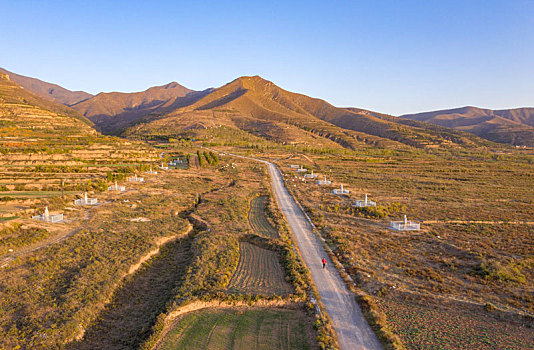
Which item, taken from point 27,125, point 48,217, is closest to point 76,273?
point 48,217

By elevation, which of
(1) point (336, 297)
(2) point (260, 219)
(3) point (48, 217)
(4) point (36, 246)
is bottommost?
(4) point (36, 246)

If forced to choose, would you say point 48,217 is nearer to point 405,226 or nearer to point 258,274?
point 258,274

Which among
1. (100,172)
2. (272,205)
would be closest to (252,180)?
(272,205)

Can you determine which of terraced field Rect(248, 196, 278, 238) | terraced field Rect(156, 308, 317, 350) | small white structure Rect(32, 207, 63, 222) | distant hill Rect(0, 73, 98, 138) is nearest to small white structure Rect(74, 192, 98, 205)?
small white structure Rect(32, 207, 63, 222)

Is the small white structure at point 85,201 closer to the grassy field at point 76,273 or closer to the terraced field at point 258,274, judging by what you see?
the grassy field at point 76,273

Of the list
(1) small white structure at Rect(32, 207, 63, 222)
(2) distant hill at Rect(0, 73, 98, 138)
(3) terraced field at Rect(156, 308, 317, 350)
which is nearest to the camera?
(3) terraced field at Rect(156, 308, 317, 350)

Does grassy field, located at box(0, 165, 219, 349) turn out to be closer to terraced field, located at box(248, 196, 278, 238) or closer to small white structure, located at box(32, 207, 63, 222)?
small white structure, located at box(32, 207, 63, 222)
